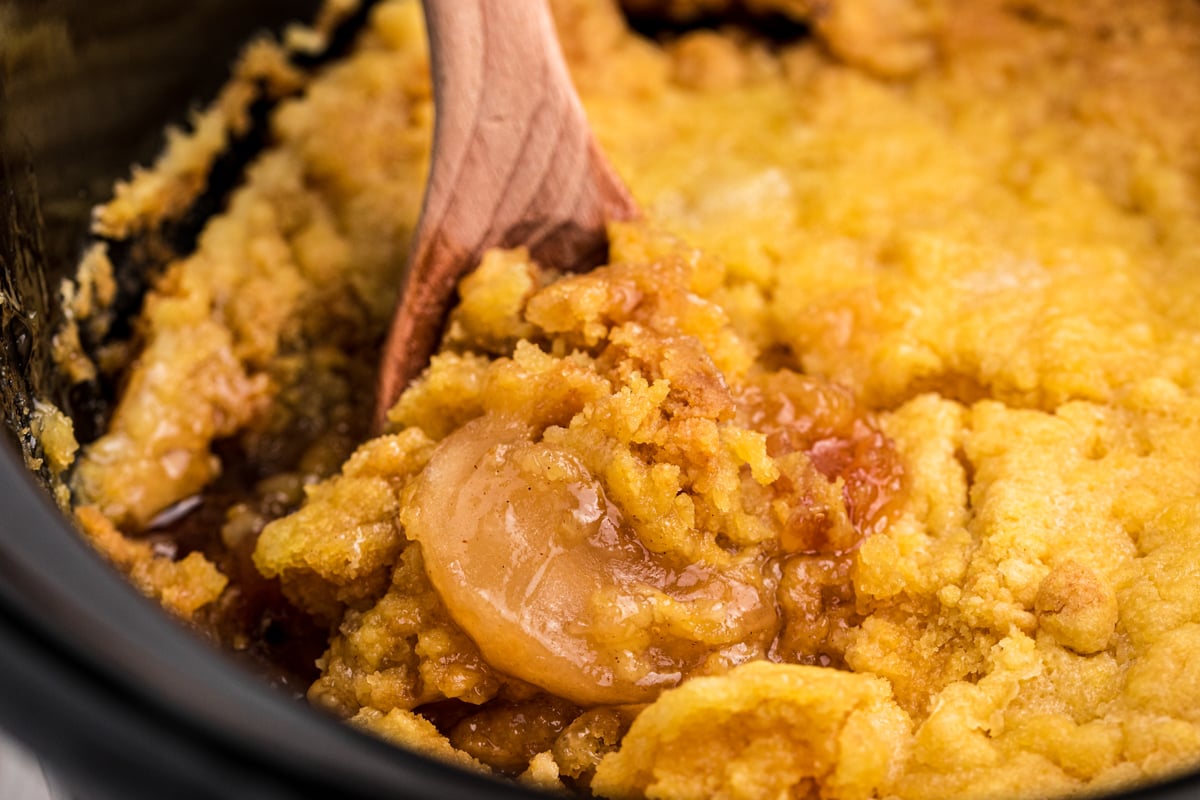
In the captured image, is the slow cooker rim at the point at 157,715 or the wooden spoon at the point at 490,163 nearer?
the slow cooker rim at the point at 157,715

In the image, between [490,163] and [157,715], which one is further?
[490,163]

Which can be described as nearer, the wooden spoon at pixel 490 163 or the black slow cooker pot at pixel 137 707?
the black slow cooker pot at pixel 137 707

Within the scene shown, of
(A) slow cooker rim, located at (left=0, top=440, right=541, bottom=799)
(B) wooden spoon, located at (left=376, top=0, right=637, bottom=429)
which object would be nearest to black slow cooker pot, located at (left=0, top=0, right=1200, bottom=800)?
(A) slow cooker rim, located at (left=0, top=440, right=541, bottom=799)

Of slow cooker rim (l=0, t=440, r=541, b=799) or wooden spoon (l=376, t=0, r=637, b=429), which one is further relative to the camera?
wooden spoon (l=376, t=0, r=637, b=429)

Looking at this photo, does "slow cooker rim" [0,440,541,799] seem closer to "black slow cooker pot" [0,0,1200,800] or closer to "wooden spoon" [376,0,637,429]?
"black slow cooker pot" [0,0,1200,800]

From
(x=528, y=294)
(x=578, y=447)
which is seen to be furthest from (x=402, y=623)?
(x=528, y=294)

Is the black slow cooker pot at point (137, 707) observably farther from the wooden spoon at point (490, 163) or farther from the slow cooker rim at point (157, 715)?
the wooden spoon at point (490, 163)

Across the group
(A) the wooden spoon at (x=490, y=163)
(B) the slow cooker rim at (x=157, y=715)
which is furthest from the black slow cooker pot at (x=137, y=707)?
(A) the wooden spoon at (x=490, y=163)

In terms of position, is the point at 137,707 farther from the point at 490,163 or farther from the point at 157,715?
the point at 490,163

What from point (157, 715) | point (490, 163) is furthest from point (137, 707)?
point (490, 163)
